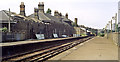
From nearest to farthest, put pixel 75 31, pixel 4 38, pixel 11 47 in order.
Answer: pixel 11 47, pixel 4 38, pixel 75 31

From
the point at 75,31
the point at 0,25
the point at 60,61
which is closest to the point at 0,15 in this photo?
the point at 0,25

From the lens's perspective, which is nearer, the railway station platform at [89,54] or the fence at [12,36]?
the railway station platform at [89,54]

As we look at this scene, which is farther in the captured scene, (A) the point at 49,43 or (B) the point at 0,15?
(B) the point at 0,15

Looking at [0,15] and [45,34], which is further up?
[0,15]

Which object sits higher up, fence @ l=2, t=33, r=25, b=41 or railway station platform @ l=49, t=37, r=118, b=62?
fence @ l=2, t=33, r=25, b=41

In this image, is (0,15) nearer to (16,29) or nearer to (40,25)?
(16,29)

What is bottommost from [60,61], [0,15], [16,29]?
[60,61]

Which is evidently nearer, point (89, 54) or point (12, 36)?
point (89, 54)

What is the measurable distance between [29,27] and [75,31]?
6200 centimetres

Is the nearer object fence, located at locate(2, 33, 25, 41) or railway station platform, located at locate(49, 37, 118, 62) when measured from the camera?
→ railway station platform, located at locate(49, 37, 118, 62)

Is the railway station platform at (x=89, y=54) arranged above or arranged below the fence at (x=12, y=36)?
below

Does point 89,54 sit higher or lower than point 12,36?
lower

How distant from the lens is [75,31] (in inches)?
4023

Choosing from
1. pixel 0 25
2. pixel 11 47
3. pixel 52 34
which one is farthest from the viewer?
pixel 52 34
